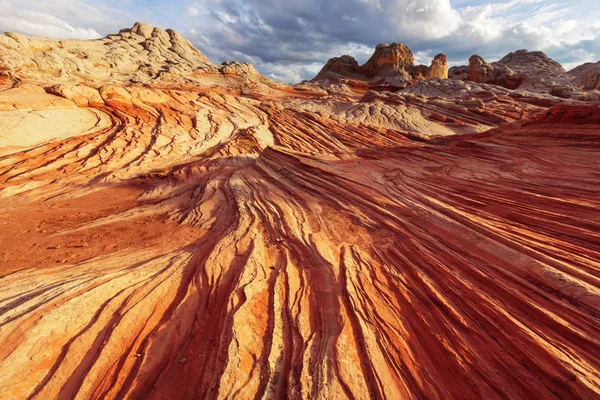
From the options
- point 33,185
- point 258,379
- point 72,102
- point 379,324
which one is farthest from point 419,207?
point 72,102

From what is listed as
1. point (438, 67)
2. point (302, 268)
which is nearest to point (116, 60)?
point (302, 268)

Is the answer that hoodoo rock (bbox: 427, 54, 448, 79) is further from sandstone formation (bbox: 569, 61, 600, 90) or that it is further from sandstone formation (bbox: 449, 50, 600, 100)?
sandstone formation (bbox: 569, 61, 600, 90)

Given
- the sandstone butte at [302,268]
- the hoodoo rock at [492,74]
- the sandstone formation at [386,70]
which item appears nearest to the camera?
→ the sandstone butte at [302,268]

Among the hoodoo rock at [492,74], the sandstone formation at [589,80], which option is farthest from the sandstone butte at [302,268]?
the hoodoo rock at [492,74]

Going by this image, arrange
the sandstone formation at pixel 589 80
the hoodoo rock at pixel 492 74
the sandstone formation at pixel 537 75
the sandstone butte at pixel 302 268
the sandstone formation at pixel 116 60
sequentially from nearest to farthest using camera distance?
the sandstone butte at pixel 302 268 → the sandstone formation at pixel 116 60 → the sandstone formation at pixel 537 75 → the sandstone formation at pixel 589 80 → the hoodoo rock at pixel 492 74

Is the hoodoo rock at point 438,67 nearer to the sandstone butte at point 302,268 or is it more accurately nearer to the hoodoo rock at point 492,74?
the hoodoo rock at point 492,74
